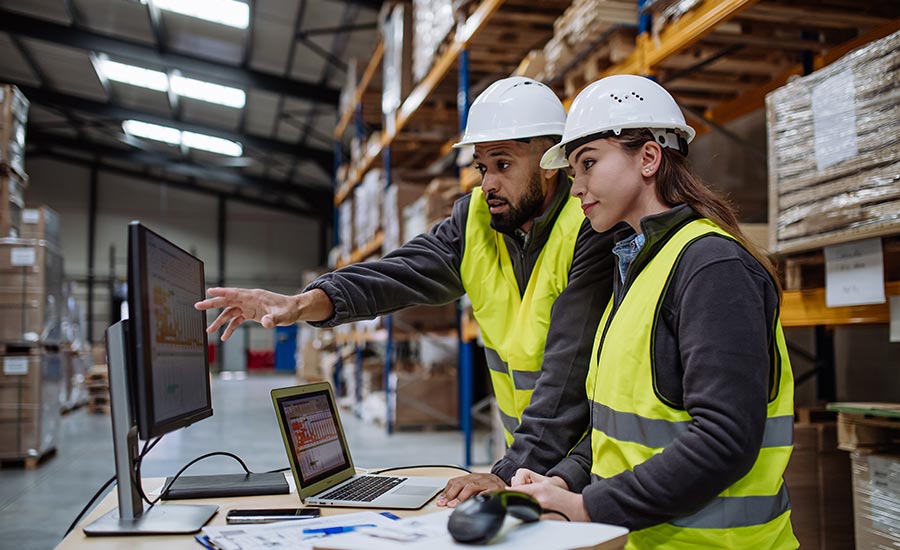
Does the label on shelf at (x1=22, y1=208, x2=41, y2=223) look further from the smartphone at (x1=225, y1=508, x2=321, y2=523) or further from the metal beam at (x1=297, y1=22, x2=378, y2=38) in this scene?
the smartphone at (x1=225, y1=508, x2=321, y2=523)

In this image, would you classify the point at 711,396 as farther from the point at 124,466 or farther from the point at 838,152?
the point at 838,152

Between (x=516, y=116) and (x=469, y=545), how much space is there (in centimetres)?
164

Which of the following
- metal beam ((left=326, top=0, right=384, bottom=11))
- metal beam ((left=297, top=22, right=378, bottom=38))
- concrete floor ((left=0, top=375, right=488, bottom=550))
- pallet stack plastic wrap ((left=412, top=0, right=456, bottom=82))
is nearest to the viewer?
concrete floor ((left=0, top=375, right=488, bottom=550))

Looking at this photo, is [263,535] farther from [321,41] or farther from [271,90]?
[271,90]

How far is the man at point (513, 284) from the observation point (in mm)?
2295

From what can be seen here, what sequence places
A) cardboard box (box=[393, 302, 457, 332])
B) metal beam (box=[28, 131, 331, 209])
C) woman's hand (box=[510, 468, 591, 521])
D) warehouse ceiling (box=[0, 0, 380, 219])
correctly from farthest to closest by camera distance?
1. metal beam (box=[28, 131, 331, 209])
2. warehouse ceiling (box=[0, 0, 380, 219])
3. cardboard box (box=[393, 302, 457, 332])
4. woman's hand (box=[510, 468, 591, 521])

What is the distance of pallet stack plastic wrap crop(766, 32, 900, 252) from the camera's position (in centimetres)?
289

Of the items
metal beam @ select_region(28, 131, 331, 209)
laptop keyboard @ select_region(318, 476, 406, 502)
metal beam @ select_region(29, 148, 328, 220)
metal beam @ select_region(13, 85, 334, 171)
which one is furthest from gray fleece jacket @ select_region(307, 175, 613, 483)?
metal beam @ select_region(29, 148, 328, 220)

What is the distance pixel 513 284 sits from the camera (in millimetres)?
2711

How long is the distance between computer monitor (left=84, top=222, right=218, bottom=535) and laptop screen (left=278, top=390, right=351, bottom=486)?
25 cm

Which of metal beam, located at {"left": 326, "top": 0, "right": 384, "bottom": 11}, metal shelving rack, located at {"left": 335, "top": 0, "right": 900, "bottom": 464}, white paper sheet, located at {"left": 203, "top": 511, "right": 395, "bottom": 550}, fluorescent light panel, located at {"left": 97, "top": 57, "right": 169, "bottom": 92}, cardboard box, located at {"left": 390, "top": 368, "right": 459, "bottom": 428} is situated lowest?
cardboard box, located at {"left": 390, "top": 368, "right": 459, "bottom": 428}

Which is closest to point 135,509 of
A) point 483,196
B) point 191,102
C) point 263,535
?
point 263,535

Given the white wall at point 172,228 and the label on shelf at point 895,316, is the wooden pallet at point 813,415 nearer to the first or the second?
the label on shelf at point 895,316

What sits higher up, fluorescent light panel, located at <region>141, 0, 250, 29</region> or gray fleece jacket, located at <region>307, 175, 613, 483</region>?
fluorescent light panel, located at <region>141, 0, 250, 29</region>
